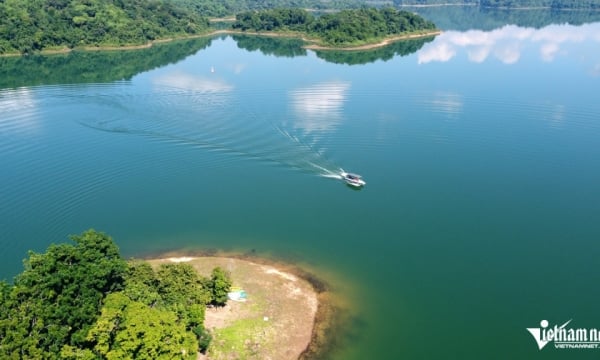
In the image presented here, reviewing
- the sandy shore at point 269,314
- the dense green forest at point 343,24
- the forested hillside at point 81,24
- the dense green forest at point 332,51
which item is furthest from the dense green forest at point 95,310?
the forested hillside at point 81,24

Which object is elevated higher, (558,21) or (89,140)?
(558,21)

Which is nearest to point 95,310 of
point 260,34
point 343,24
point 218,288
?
point 218,288

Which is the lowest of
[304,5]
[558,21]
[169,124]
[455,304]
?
[455,304]

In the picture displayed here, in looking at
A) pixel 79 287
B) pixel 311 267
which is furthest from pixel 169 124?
pixel 79 287

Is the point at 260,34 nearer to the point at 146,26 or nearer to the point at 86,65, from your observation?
the point at 146,26

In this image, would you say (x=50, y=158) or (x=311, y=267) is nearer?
(x=311, y=267)

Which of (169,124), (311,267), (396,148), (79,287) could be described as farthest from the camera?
(169,124)

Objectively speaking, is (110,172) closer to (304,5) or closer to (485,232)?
(485,232)
